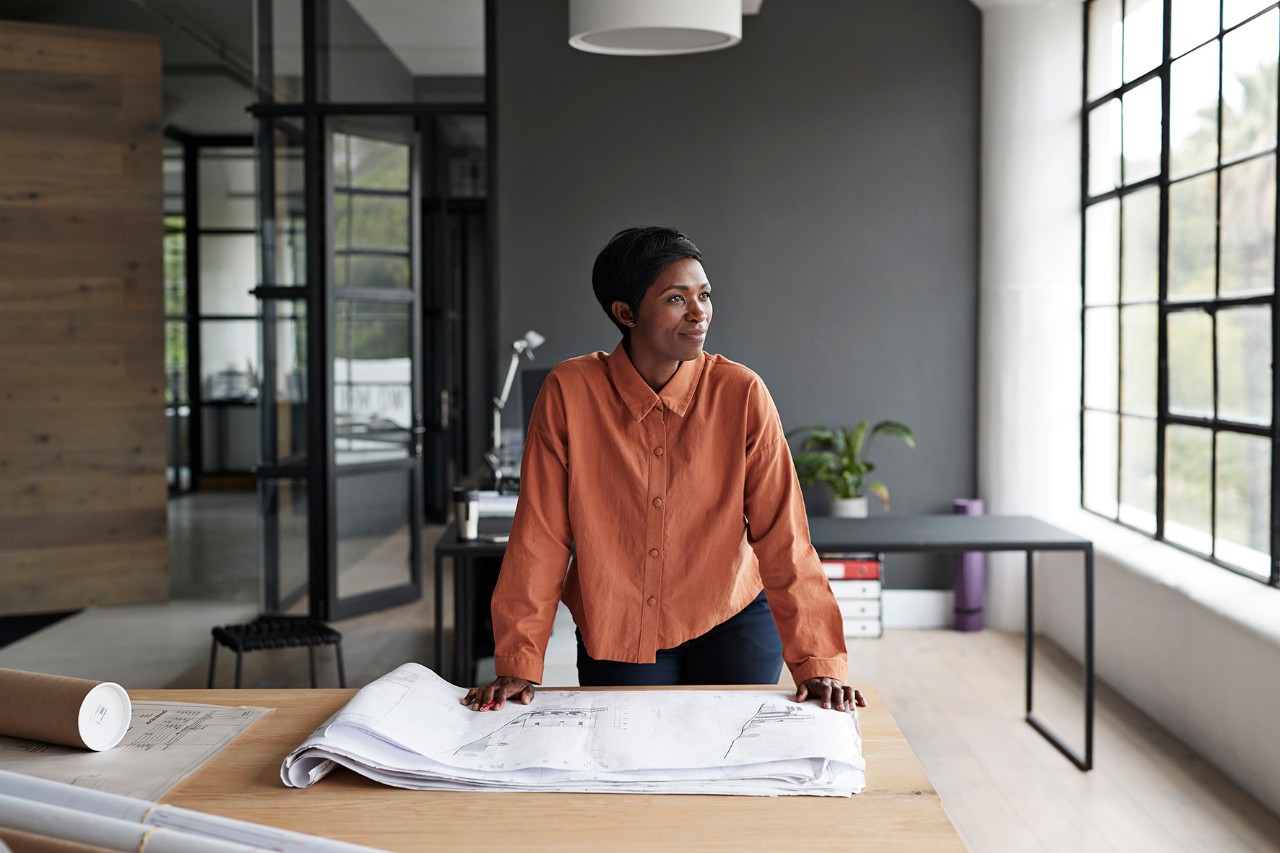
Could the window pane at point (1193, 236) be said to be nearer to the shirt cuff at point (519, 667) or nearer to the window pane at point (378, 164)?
the shirt cuff at point (519, 667)

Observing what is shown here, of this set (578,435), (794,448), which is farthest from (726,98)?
(578,435)

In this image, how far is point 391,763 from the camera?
133 centimetres

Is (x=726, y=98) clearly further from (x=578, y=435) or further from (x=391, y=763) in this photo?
(x=391, y=763)

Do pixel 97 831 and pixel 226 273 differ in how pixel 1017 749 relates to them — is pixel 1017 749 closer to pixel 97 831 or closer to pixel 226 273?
pixel 97 831

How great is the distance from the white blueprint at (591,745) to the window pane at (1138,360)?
11.6ft

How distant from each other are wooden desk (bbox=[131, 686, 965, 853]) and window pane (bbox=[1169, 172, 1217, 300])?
3295mm

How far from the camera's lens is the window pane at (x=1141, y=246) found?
15.1 ft

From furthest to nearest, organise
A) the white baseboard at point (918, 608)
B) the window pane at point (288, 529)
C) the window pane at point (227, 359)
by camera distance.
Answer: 1. the window pane at point (227, 359)
2. the window pane at point (288, 529)
3. the white baseboard at point (918, 608)

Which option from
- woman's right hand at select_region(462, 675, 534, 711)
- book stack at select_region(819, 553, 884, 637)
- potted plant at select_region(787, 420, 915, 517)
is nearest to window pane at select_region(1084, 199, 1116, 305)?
potted plant at select_region(787, 420, 915, 517)

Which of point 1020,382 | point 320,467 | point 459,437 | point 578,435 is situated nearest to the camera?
point 578,435

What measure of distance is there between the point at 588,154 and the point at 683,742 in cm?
440

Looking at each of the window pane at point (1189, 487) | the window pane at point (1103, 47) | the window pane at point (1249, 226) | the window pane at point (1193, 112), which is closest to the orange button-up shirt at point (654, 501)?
the window pane at point (1249, 226)

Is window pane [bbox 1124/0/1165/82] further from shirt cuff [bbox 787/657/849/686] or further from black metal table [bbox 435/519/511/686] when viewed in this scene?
shirt cuff [bbox 787/657/849/686]

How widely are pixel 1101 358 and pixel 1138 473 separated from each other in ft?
2.13
